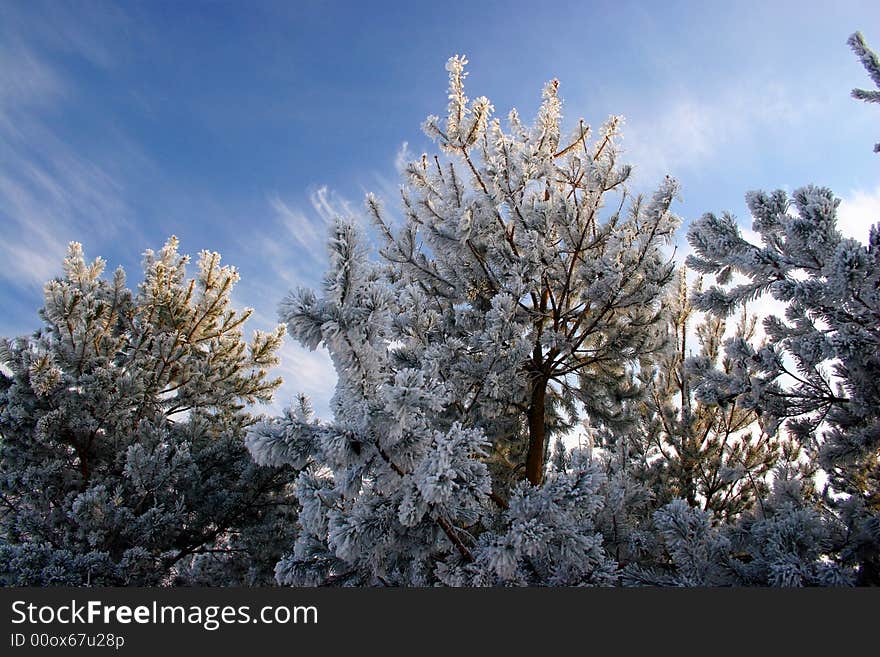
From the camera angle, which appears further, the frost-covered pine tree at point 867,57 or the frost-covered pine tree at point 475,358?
the frost-covered pine tree at point 867,57

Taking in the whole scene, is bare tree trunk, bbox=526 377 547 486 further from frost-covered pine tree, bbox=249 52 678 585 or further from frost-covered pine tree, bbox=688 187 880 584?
frost-covered pine tree, bbox=688 187 880 584

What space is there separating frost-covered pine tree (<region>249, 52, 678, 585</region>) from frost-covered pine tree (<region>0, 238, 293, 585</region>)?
3.25 m

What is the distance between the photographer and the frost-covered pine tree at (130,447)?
6.58 m

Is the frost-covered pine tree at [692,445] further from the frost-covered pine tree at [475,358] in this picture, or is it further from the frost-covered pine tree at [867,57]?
the frost-covered pine tree at [867,57]

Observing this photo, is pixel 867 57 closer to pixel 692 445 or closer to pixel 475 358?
pixel 475 358

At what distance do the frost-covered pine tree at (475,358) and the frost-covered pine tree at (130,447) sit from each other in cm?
325

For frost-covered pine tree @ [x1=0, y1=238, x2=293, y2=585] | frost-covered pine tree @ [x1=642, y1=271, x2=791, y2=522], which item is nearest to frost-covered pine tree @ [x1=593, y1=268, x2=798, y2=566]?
frost-covered pine tree @ [x1=642, y1=271, x2=791, y2=522]

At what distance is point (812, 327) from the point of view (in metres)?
3.93

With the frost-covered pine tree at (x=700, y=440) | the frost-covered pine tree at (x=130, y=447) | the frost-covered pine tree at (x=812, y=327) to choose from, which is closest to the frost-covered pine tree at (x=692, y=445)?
the frost-covered pine tree at (x=700, y=440)

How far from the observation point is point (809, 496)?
6.70 metres

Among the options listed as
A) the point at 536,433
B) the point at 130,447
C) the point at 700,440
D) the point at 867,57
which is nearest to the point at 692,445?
the point at 700,440

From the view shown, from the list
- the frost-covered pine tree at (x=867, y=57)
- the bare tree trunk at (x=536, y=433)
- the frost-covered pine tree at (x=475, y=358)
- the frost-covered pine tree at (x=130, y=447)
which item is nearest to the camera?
the frost-covered pine tree at (x=475, y=358)

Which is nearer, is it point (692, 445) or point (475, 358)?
point (475, 358)

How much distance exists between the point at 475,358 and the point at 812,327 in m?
2.86
